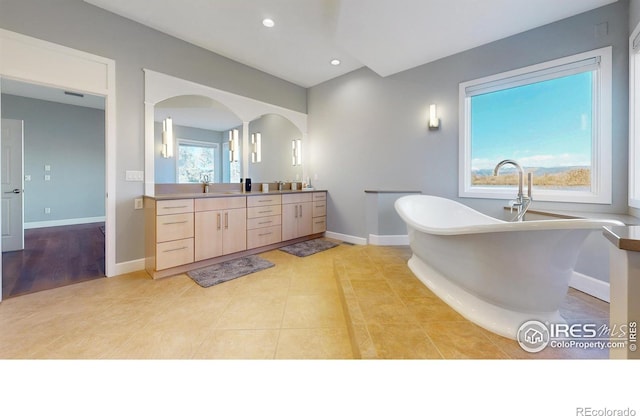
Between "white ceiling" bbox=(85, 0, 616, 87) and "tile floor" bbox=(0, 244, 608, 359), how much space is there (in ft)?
8.15

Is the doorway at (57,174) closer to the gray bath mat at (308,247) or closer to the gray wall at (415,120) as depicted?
the gray bath mat at (308,247)

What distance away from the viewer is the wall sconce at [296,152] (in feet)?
15.2

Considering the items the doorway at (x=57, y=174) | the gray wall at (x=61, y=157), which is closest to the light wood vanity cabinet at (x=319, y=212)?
the doorway at (x=57, y=174)

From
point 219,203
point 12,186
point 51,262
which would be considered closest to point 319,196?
point 219,203

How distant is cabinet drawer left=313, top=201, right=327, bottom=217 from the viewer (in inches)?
173

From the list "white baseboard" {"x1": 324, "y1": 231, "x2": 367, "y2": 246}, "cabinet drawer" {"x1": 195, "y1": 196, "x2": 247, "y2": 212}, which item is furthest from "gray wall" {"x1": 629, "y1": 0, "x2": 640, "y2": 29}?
"cabinet drawer" {"x1": 195, "y1": 196, "x2": 247, "y2": 212}

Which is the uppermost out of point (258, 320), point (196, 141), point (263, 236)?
point (196, 141)

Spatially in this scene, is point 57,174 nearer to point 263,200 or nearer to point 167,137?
point 167,137

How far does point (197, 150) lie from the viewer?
3.48 metres

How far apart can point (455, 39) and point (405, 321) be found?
3.08 metres

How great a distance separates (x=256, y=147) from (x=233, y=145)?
0.38 m

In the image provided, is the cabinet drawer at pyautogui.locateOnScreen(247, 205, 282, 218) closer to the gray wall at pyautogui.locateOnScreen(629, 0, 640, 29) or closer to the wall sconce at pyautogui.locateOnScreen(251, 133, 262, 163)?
the wall sconce at pyautogui.locateOnScreen(251, 133, 262, 163)

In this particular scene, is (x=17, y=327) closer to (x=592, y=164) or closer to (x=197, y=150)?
(x=197, y=150)

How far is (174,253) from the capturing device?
8.84 ft
